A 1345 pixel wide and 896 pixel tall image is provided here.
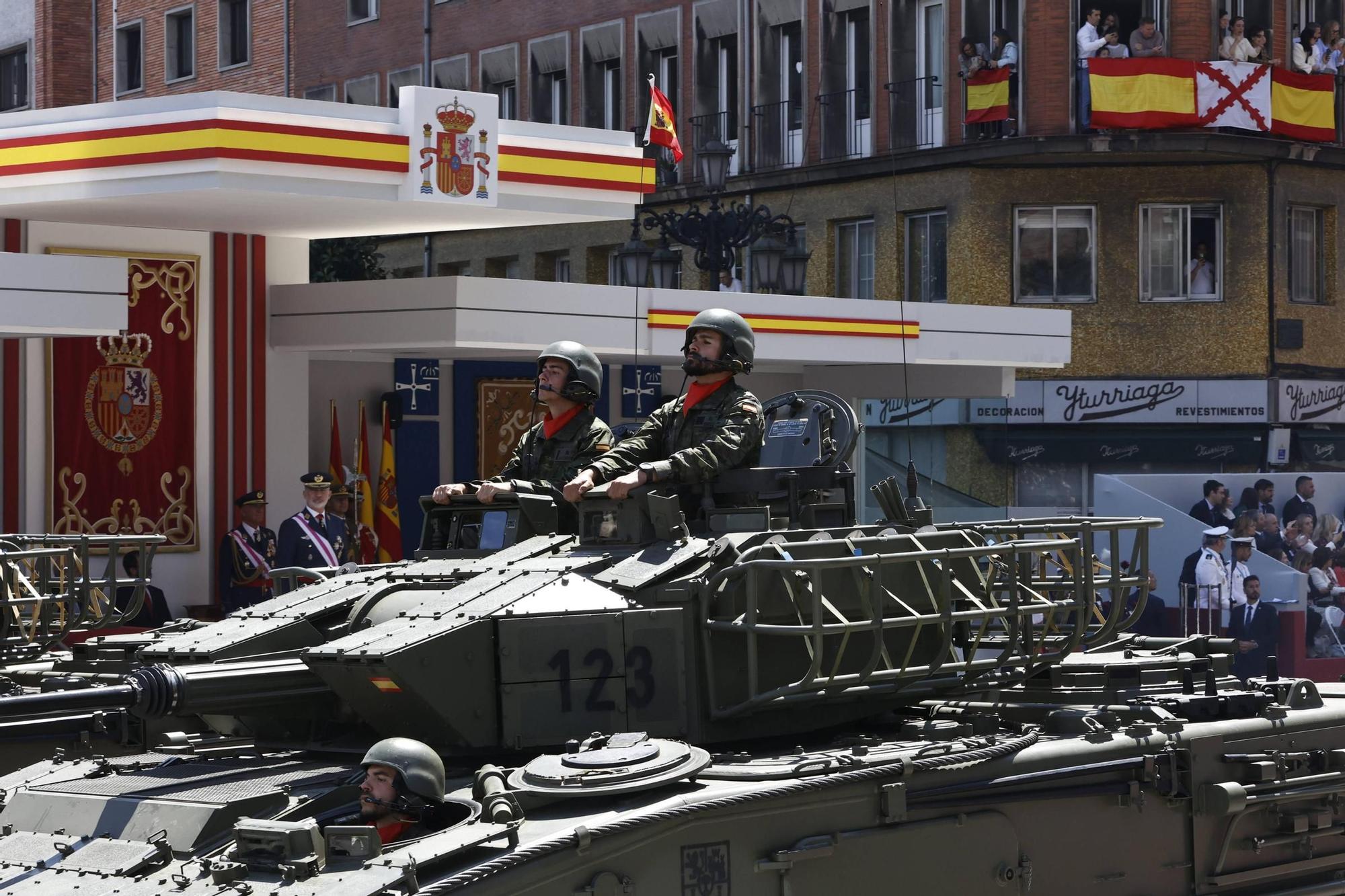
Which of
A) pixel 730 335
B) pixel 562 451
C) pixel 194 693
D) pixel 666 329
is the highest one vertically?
pixel 666 329

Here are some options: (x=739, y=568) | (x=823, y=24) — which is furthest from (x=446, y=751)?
(x=823, y=24)

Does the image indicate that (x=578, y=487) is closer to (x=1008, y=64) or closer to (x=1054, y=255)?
(x=1008, y=64)

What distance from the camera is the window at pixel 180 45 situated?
3944 cm

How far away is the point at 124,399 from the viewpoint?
58.6 ft

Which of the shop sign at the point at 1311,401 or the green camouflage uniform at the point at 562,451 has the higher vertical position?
the shop sign at the point at 1311,401

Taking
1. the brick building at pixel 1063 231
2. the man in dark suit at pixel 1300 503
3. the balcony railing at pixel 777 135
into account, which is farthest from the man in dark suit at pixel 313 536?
the balcony railing at pixel 777 135

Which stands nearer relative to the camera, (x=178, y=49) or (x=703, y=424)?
(x=703, y=424)

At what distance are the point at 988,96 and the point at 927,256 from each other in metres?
2.63

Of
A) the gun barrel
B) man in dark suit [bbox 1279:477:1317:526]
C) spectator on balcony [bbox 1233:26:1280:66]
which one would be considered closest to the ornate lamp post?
man in dark suit [bbox 1279:477:1317:526]

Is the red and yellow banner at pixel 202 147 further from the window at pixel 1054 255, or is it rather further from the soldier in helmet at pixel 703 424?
the window at pixel 1054 255

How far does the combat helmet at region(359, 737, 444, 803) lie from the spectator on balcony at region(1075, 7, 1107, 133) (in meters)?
23.0

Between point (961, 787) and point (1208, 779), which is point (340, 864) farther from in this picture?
point (1208, 779)

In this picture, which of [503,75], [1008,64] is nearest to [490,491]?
[1008,64]

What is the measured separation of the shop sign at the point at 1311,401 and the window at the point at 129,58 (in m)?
22.9
